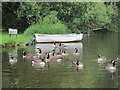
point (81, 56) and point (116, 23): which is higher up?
point (116, 23)

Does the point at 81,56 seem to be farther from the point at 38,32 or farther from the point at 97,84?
the point at 38,32

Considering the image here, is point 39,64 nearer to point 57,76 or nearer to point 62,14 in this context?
point 57,76

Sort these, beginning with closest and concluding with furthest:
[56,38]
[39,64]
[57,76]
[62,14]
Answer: [57,76], [39,64], [56,38], [62,14]

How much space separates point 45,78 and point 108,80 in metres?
3.75

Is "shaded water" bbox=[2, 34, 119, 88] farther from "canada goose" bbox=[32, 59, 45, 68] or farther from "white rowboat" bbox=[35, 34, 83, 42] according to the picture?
"white rowboat" bbox=[35, 34, 83, 42]

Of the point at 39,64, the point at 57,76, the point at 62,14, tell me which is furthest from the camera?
the point at 62,14

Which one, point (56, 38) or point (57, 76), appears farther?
point (56, 38)

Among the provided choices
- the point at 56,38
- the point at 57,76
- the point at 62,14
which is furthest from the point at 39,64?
the point at 62,14

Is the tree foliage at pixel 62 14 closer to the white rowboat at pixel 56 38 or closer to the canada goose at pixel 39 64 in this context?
the white rowboat at pixel 56 38

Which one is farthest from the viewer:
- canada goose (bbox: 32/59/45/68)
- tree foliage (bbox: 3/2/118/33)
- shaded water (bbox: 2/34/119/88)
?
tree foliage (bbox: 3/2/118/33)

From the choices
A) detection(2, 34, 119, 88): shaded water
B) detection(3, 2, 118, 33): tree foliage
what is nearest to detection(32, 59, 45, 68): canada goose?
detection(2, 34, 119, 88): shaded water

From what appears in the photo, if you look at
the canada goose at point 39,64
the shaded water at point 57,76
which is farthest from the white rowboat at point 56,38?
the canada goose at point 39,64

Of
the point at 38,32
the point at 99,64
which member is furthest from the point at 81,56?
the point at 38,32

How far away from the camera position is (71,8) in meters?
59.1
